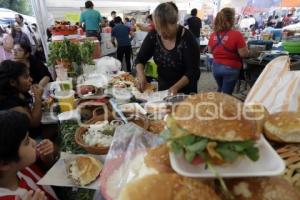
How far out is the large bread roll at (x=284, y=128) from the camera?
884 millimetres

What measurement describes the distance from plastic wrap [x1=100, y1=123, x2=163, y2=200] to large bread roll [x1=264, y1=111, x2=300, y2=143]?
40 centimetres

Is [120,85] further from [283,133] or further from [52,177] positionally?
[283,133]

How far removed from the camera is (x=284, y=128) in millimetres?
897

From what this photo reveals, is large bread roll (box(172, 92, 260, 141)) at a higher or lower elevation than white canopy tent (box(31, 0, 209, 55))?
lower

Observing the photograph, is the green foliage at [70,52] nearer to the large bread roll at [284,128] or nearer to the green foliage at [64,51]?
the green foliage at [64,51]

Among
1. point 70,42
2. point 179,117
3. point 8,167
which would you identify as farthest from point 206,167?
→ point 70,42

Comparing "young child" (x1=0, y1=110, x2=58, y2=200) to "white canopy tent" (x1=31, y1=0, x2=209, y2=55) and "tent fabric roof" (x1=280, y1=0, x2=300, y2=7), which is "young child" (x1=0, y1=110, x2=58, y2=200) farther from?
"tent fabric roof" (x1=280, y1=0, x2=300, y2=7)

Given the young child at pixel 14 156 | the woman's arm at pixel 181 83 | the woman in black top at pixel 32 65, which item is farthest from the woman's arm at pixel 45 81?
the young child at pixel 14 156

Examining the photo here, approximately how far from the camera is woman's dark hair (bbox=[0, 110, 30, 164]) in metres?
1.12

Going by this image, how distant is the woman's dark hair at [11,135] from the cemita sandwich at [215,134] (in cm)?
75

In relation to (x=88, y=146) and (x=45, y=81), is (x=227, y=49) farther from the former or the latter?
(x=88, y=146)

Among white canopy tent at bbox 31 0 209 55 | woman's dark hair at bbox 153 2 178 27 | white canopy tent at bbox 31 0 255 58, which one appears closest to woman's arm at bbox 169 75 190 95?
woman's dark hair at bbox 153 2 178 27

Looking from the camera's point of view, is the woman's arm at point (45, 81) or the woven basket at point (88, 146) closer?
the woven basket at point (88, 146)

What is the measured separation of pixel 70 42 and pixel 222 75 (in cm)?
224
